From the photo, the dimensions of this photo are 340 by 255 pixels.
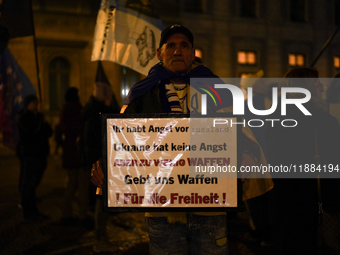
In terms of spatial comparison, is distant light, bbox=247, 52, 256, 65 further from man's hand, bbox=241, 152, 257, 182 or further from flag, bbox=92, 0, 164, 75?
man's hand, bbox=241, 152, 257, 182

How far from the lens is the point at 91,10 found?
58.3 ft

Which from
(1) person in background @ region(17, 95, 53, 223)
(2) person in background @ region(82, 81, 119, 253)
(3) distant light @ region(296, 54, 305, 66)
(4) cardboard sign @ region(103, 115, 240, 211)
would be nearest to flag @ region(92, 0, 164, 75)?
(2) person in background @ region(82, 81, 119, 253)

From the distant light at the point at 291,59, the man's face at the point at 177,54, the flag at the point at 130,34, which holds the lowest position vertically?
the man's face at the point at 177,54

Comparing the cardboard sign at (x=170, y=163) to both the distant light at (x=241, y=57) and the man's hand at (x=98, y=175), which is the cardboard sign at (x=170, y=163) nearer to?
the man's hand at (x=98, y=175)

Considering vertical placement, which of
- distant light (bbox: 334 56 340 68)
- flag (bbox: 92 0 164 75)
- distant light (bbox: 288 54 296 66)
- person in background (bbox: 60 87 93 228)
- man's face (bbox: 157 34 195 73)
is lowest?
person in background (bbox: 60 87 93 228)

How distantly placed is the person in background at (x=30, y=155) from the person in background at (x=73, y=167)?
1.40 ft

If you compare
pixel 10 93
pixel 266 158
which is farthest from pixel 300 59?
pixel 266 158

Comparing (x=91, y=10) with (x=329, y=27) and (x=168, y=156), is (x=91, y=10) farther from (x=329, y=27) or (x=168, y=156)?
(x=168, y=156)

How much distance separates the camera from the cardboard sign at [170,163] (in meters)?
2.00

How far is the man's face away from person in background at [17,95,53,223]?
3728 millimetres

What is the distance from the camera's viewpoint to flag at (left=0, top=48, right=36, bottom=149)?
4410 mm

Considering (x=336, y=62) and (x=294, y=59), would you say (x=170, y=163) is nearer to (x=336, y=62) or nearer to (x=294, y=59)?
(x=336, y=62)

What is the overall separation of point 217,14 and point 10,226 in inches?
629

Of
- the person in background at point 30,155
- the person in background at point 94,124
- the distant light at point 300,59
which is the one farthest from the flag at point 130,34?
the distant light at point 300,59
